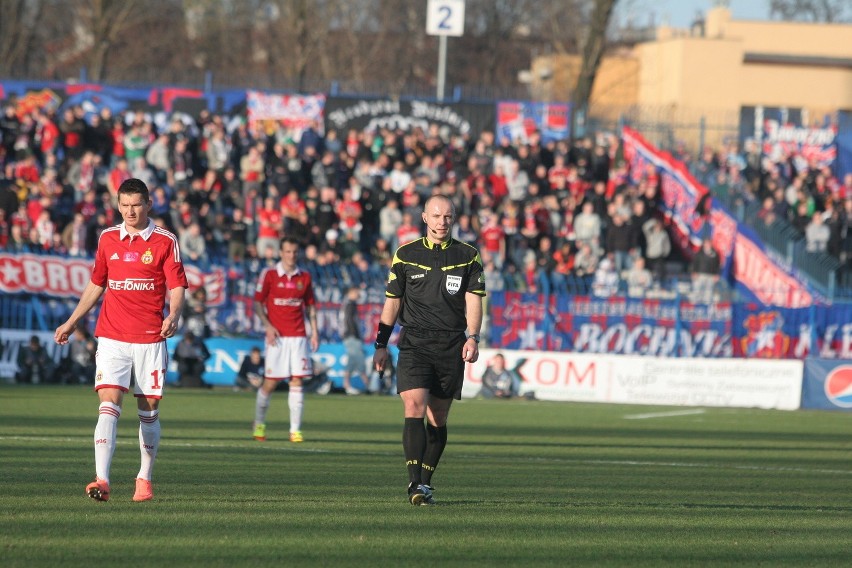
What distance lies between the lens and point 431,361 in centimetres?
970

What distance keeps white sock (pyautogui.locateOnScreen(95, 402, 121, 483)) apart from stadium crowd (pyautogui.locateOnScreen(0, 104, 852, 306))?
17.1m

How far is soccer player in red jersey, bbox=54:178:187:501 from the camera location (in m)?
9.19

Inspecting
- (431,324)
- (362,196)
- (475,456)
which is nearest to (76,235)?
(362,196)

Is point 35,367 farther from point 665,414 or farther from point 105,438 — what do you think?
point 105,438

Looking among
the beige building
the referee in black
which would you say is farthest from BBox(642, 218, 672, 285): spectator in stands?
the beige building

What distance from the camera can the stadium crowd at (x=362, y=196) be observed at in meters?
27.9

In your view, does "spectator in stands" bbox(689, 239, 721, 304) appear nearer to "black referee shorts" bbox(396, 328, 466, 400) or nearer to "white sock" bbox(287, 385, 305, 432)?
"white sock" bbox(287, 385, 305, 432)

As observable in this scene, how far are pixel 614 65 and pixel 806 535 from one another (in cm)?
6118

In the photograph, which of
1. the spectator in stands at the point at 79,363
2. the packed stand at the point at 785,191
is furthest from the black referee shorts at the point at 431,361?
the packed stand at the point at 785,191

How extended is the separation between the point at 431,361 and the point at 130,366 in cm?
205

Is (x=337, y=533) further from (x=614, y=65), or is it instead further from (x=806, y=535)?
(x=614, y=65)

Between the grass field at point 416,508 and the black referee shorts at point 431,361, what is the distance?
0.84 m

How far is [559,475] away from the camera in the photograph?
491 inches

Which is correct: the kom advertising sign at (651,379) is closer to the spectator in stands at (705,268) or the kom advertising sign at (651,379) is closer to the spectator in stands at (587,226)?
the spectator in stands at (705,268)
